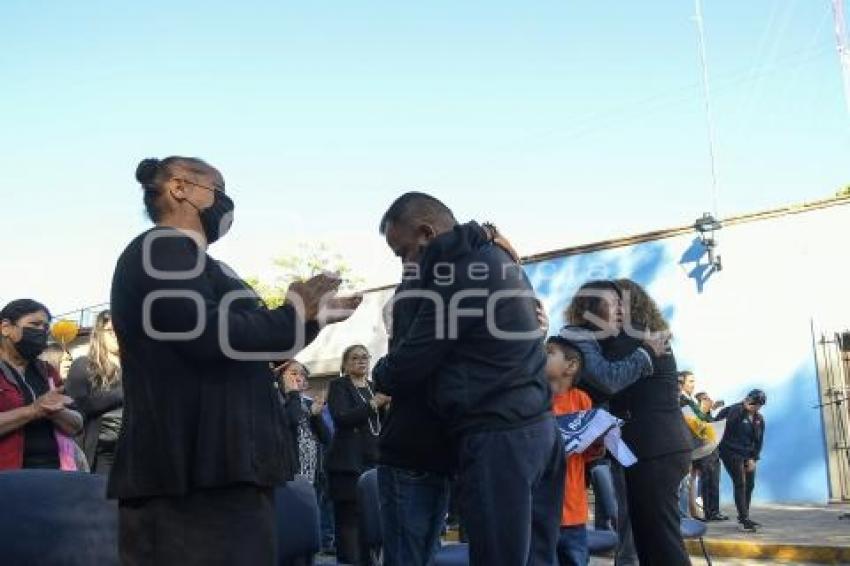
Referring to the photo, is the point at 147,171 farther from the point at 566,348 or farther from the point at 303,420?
the point at 303,420

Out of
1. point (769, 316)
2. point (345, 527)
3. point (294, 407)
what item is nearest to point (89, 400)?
point (345, 527)

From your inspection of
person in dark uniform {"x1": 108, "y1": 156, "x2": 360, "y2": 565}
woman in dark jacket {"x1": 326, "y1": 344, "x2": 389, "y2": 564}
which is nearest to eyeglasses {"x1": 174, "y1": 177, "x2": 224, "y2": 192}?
person in dark uniform {"x1": 108, "y1": 156, "x2": 360, "y2": 565}

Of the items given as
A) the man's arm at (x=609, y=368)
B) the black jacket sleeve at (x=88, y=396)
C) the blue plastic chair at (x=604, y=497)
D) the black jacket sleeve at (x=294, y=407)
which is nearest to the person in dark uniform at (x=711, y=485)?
the black jacket sleeve at (x=294, y=407)

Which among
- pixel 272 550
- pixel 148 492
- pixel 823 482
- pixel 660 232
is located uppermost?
pixel 660 232

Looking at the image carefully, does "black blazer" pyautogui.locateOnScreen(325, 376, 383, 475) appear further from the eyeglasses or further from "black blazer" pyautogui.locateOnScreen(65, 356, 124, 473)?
the eyeglasses

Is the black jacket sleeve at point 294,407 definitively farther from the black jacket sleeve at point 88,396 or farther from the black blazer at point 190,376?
the black blazer at point 190,376

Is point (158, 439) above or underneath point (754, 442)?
above

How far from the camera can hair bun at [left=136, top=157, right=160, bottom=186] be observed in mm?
2600

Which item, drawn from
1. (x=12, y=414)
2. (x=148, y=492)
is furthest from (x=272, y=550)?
(x=12, y=414)

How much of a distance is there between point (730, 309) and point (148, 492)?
1299 centimetres

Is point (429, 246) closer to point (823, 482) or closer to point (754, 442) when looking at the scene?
point (754, 442)

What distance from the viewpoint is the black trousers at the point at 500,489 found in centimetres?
285

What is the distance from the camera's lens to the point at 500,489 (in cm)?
286

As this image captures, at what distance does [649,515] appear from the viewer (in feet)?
14.1
